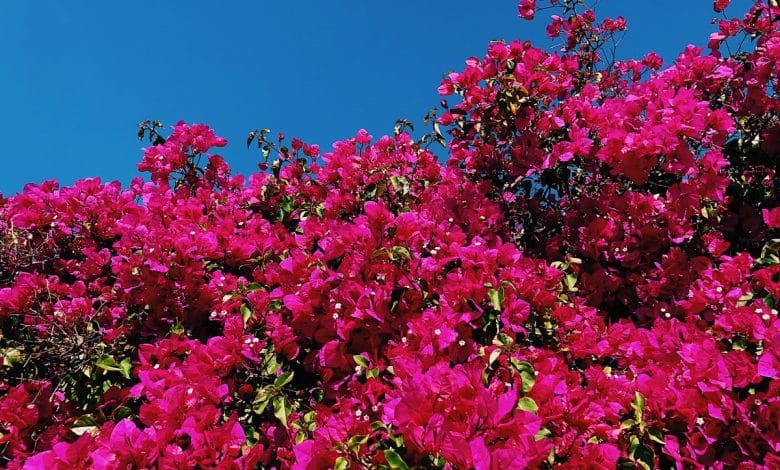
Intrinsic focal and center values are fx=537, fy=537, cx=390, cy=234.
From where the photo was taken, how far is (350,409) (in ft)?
6.83

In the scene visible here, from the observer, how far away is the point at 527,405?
1.72 meters

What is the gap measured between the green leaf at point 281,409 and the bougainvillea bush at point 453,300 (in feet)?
0.10

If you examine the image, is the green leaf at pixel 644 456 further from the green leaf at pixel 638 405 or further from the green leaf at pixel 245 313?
the green leaf at pixel 245 313

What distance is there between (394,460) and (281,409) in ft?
2.52

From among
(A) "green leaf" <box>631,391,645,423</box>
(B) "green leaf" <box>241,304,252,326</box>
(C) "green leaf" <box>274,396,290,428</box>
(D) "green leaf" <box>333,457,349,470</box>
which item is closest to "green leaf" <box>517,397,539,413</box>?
(A) "green leaf" <box>631,391,645,423</box>

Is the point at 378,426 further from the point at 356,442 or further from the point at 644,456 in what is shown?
the point at 644,456

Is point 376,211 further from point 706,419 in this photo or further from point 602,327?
point 706,419

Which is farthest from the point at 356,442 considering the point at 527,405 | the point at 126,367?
the point at 126,367

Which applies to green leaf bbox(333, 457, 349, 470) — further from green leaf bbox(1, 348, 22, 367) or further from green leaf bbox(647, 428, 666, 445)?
green leaf bbox(1, 348, 22, 367)

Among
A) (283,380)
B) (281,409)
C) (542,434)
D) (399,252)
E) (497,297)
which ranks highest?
(399,252)

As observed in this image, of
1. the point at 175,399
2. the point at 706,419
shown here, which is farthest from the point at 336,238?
the point at 706,419

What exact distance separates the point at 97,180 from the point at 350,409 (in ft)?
8.69

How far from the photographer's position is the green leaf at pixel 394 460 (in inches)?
61.6

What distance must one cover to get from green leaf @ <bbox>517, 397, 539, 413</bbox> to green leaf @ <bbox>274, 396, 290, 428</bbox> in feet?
3.16
